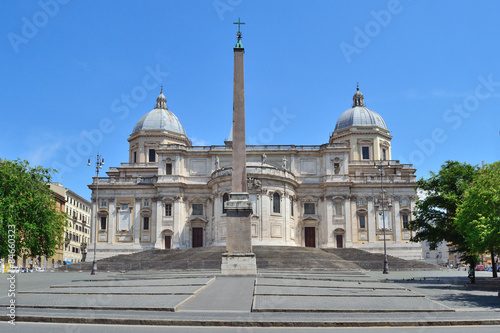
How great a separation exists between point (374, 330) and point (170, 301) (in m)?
6.95

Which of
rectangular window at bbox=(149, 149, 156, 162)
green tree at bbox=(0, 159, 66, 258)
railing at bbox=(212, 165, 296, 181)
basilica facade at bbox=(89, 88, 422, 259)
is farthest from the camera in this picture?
rectangular window at bbox=(149, 149, 156, 162)

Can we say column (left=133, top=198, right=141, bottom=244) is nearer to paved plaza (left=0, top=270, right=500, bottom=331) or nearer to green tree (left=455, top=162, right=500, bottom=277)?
paved plaza (left=0, top=270, right=500, bottom=331)

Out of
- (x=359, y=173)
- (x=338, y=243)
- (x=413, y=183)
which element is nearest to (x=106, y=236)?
(x=338, y=243)

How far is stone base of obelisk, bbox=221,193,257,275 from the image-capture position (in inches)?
1139

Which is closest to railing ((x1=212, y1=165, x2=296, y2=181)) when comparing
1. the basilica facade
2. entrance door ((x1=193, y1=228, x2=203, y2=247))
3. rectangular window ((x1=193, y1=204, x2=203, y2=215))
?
the basilica facade

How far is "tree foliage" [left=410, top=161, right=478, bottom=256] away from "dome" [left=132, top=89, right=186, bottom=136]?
1896 inches

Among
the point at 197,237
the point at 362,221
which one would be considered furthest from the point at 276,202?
the point at 362,221

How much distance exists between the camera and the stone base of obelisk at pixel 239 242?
2892 centimetres

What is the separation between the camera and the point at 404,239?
64750 millimetres

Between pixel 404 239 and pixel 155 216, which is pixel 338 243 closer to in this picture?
pixel 404 239

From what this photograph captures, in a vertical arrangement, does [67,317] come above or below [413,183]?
below

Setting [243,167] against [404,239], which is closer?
[243,167]

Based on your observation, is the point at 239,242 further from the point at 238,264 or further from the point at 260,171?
the point at 260,171

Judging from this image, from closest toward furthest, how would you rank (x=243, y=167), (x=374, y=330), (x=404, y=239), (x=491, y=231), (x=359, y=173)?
(x=374, y=330), (x=491, y=231), (x=243, y=167), (x=404, y=239), (x=359, y=173)
